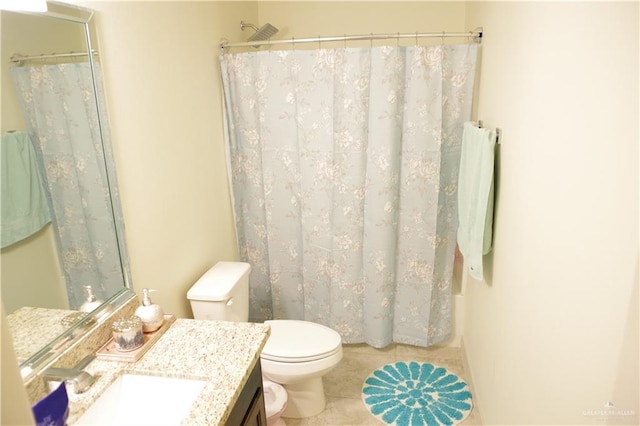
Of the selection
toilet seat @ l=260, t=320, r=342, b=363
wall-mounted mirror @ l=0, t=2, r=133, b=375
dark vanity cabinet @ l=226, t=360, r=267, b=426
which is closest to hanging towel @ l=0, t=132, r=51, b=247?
wall-mounted mirror @ l=0, t=2, r=133, b=375

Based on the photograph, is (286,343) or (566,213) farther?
(286,343)

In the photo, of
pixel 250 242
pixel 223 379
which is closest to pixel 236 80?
pixel 250 242

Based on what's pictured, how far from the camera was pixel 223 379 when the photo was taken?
3.97 ft

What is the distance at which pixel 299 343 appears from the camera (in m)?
2.05

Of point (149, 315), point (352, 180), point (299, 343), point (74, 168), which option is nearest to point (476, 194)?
point (352, 180)

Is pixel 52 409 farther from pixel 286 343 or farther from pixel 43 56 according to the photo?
pixel 286 343

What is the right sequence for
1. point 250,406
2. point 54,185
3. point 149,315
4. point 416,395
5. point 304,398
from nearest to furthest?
point 54,185, point 250,406, point 149,315, point 304,398, point 416,395

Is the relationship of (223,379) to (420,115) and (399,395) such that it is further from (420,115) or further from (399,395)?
(420,115)

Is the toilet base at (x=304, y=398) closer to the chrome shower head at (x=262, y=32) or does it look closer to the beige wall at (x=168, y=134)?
the beige wall at (x=168, y=134)

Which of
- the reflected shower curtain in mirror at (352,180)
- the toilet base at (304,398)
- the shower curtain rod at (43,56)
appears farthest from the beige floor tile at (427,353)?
the shower curtain rod at (43,56)

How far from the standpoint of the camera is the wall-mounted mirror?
112cm

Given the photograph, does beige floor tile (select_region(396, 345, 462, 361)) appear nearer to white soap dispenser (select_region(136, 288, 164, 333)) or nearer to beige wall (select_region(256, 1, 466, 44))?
white soap dispenser (select_region(136, 288, 164, 333))

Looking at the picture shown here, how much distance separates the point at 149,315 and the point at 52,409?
1.71ft

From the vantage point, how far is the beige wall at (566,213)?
2.67 feet
